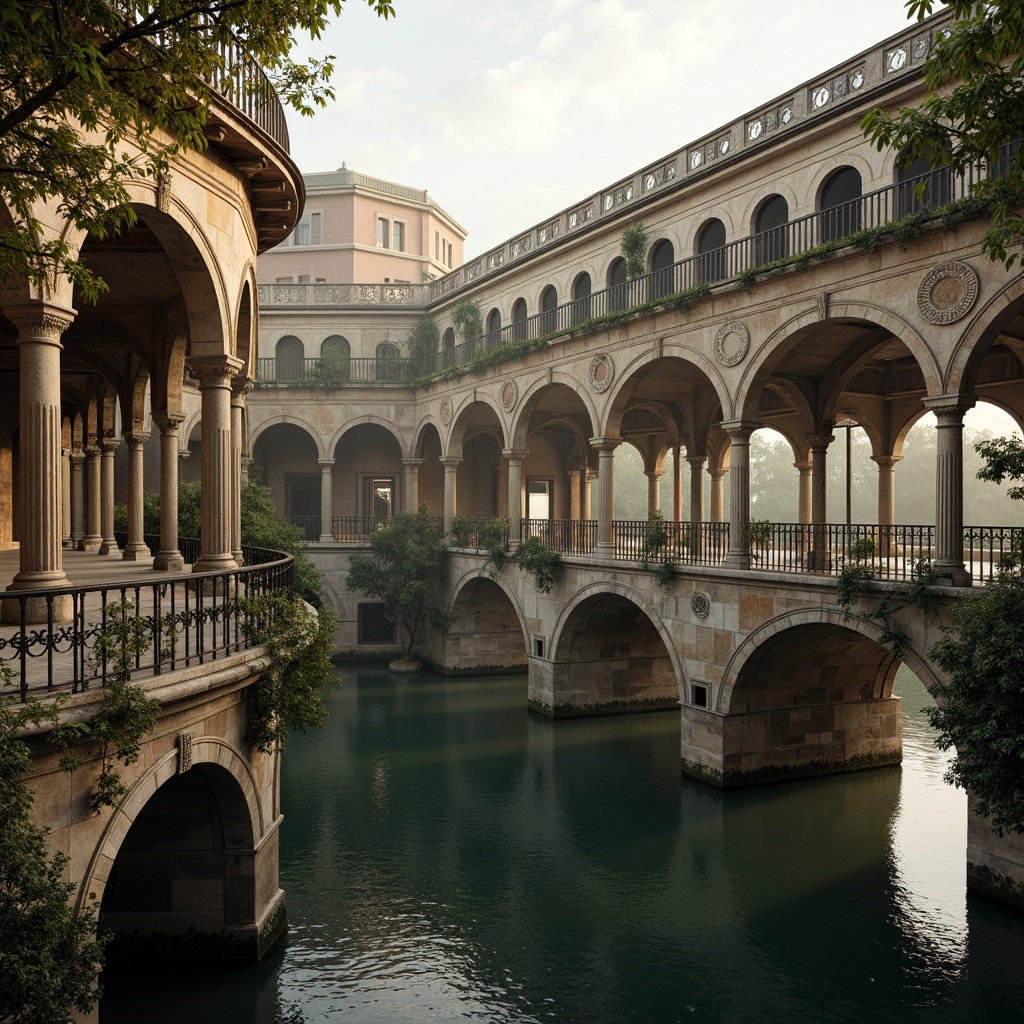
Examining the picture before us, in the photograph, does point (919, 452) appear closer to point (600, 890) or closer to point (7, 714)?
point (600, 890)

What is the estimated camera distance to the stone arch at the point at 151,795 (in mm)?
6270

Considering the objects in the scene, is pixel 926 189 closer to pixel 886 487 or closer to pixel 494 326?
pixel 886 487

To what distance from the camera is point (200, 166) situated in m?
9.57

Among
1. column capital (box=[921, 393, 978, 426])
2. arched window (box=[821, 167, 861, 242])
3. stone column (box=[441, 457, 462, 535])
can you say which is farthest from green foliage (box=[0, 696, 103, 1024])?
stone column (box=[441, 457, 462, 535])

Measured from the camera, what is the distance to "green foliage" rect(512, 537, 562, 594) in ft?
74.9

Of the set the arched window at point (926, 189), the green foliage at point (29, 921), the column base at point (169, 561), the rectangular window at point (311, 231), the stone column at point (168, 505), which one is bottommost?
the green foliage at point (29, 921)

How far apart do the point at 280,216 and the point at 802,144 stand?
31.8 feet

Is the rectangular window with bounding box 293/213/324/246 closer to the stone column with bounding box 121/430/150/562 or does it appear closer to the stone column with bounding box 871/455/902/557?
the stone column with bounding box 121/430/150/562

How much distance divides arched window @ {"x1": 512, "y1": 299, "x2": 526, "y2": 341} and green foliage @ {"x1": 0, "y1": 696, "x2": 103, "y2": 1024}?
21.5 metres

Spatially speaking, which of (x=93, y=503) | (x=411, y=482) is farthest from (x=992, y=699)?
(x=411, y=482)

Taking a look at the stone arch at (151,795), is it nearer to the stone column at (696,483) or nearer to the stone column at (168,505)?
the stone column at (168,505)

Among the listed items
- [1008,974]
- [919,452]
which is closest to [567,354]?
[1008,974]

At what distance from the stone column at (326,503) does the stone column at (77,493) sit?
842cm

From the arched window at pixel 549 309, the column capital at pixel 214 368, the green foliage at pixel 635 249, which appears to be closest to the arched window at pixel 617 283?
the green foliage at pixel 635 249
